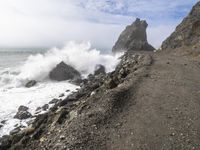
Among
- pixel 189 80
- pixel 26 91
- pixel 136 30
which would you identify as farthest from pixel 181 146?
pixel 136 30

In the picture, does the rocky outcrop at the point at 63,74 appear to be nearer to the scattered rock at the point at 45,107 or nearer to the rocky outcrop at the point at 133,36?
the scattered rock at the point at 45,107

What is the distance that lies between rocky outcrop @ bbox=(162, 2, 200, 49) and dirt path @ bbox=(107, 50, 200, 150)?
15429 mm

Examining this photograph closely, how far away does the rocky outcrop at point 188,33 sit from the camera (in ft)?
94.8

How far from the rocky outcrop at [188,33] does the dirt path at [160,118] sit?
50.6 feet

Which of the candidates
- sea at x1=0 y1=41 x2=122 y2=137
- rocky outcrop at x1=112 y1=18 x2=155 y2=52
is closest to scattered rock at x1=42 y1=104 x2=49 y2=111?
sea at x1=0 y1=41 x2=122 y2=137

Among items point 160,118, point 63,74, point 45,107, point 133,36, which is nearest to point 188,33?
point 63,74

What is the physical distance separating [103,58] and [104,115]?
126ft

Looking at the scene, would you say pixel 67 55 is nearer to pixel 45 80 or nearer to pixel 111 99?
pixel 45 80

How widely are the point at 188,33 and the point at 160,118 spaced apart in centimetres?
2307

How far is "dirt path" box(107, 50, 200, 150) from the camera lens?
25.7 ft

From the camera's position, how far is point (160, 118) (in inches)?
362

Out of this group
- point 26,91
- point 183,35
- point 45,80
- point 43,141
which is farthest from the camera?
point 45,80

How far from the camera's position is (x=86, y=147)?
7.80m

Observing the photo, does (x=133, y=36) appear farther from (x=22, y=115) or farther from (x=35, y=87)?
(x=22, y=115)
